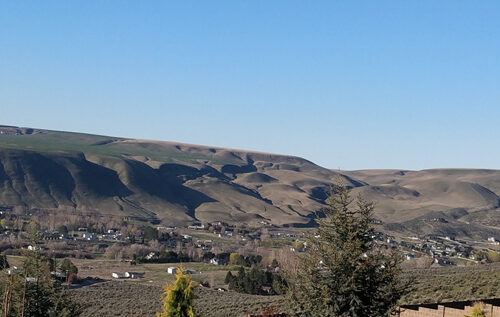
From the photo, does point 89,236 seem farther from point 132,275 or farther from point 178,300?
point 178,300

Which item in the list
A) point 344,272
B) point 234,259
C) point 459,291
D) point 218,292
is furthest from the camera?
point 234,259

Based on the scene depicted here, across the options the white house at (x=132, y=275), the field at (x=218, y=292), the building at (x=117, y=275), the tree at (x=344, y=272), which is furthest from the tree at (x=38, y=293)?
the white house at (x=132, y=275)

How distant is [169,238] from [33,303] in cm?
13769

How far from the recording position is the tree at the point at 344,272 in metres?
18.6

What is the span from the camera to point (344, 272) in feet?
61.5

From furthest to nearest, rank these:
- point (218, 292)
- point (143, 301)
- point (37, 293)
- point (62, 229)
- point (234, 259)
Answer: point (62, 229) → point (234, 259) → point (218, 292) → point (143, 301) → point (37, 293)

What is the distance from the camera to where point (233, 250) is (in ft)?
474

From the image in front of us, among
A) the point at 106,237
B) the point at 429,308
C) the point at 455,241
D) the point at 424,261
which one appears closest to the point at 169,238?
the point at 106,237

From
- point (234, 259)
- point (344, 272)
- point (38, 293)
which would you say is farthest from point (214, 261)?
point (344, 272)

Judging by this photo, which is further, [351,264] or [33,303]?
[33,303]

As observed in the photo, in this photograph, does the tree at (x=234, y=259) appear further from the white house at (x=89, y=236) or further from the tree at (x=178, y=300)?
the tree at (x=178, y=300)

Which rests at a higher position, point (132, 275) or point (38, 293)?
point (38, 293)

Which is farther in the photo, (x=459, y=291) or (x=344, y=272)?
(x=459, y=291)

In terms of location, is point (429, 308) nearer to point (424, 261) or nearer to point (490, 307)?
point (490, 307)
